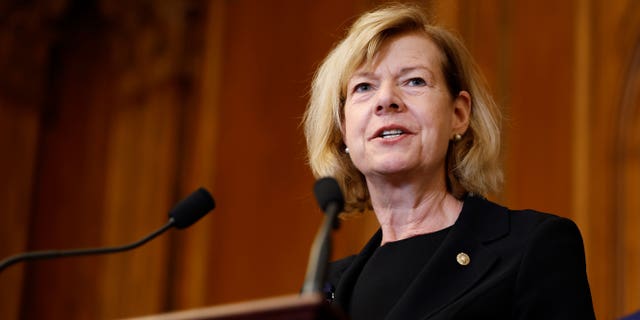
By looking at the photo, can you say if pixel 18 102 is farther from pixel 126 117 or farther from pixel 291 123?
pixel 291 123

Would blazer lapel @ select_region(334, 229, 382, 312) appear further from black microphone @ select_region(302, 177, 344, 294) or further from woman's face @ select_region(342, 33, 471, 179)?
black microphone @ select_region(302, 177, 344, 294)

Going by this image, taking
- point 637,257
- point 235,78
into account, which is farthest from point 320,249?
point 235,78

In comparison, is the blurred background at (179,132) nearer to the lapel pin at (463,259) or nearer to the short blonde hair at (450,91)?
the short blonde hair at (450,91)

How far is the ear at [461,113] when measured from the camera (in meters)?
2.55

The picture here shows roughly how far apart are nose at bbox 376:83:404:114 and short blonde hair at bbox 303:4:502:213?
0.12 metres

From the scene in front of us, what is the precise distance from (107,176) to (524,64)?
2359 millimetres

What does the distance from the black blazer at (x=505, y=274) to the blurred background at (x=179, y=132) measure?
5.70 feet

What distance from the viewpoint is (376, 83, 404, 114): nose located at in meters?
2.38

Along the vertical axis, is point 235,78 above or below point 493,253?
above

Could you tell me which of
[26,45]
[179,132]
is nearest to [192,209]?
[179,132]

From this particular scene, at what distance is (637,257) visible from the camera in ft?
11.6

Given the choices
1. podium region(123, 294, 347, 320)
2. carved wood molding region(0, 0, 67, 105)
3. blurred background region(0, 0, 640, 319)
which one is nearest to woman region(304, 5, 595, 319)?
podium region(123, 294, 347, 320)

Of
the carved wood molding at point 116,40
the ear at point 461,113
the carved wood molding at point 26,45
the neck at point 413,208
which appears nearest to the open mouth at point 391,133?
the neck at point 413,208

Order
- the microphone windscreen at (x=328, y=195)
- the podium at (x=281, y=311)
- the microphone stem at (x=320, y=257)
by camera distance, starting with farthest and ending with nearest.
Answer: the microphone windscreen at (x=328, y=195) < the microphone stem at (x=320, y=257) < the podium at (x=281, y=311)
